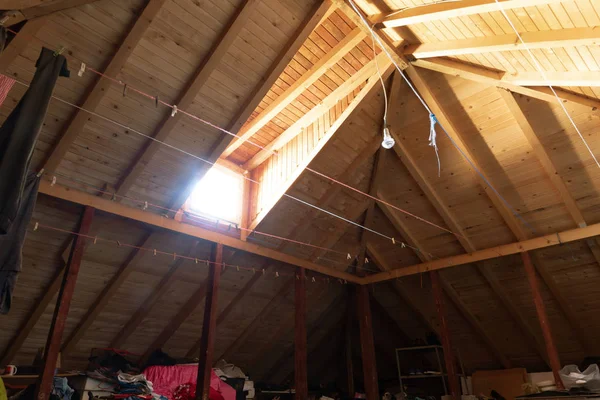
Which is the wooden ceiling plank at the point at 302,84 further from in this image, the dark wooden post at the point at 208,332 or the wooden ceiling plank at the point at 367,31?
the dark wooden post at the point at 208,332

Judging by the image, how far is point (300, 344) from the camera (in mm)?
6035

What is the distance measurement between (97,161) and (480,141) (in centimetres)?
459

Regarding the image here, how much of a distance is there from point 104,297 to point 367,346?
13.6 ft

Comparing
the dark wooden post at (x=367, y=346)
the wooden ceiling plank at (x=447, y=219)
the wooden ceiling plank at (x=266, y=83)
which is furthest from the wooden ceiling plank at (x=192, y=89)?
the dark wooden post at (x=367, y=346)

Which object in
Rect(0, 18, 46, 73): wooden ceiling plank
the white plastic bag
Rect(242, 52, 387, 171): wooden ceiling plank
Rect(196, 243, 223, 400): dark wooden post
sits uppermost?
Rect(242, 52, 387, 171): wooden ceiling plank

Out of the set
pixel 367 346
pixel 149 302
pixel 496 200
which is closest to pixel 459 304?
pixel 367 346

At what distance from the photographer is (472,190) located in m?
6.02

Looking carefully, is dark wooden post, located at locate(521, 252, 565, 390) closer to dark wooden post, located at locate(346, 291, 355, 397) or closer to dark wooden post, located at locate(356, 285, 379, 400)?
dark wooden post, located at locate(356, 285, 379, 400)

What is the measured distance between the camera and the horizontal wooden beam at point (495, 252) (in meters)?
5.73

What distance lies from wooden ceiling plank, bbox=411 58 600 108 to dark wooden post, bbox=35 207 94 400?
412 centimetres

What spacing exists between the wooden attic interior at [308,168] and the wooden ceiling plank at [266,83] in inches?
0.7

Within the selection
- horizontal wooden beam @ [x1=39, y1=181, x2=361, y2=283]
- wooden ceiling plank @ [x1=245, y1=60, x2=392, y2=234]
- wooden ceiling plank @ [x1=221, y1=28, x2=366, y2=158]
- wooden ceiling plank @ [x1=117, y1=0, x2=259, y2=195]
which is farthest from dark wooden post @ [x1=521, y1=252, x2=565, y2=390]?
wooden ceiling plank @ [x1=117, y1=0, x2=259, y2=195]

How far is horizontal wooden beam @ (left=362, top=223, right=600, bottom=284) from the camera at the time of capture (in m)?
5.73

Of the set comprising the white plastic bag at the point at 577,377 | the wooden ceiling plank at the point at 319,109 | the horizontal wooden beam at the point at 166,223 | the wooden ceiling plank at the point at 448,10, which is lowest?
the white plastic bag at the point at 577,377
